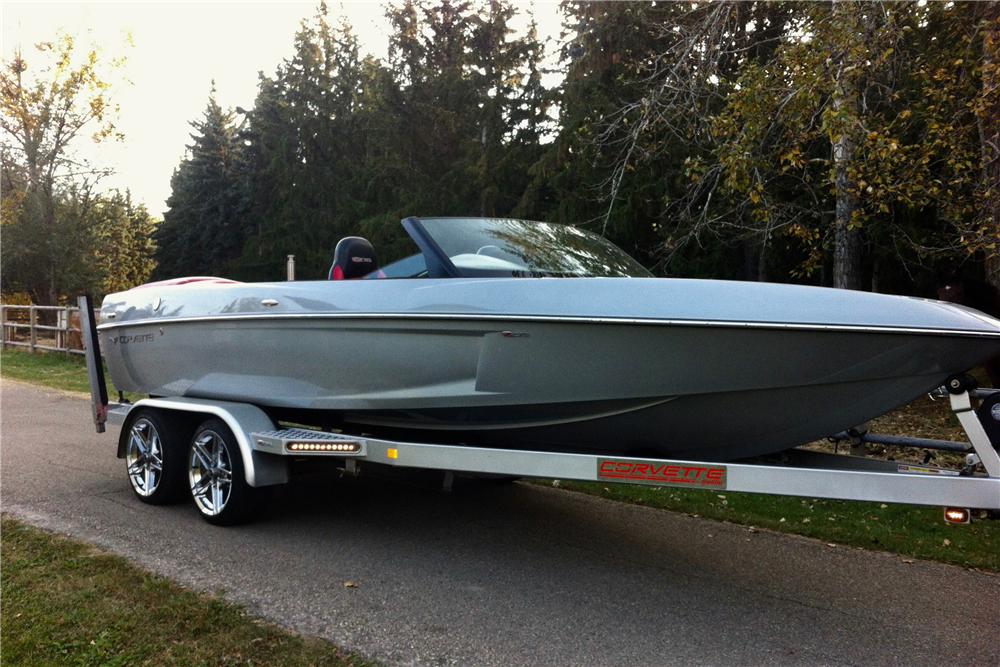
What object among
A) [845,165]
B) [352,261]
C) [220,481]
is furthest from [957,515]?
[845,165]

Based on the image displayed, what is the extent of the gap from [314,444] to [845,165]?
6557 mm

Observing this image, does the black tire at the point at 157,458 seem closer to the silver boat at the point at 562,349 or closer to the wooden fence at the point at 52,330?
the silver boat at the point at 562,349

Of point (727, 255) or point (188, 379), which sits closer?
point (188, 379)

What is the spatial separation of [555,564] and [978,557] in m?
2.34

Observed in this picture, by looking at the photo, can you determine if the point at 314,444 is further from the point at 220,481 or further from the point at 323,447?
the point at 220,481

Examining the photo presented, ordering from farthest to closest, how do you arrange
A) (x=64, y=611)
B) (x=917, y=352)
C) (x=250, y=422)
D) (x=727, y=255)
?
(x=727, y=255), (x=250, y=422), (x=64, y=611), (x=917, y=352)

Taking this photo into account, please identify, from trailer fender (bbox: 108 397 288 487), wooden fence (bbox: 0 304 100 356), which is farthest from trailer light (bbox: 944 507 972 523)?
wooden fence (bbox: 0 304 100 356)

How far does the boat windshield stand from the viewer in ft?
14.0

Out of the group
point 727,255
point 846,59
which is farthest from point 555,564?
point 727,255

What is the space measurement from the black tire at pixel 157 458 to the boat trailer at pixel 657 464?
0.11 ft

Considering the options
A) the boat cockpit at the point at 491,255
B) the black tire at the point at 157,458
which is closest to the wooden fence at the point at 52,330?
the black tire at the point at 157,458

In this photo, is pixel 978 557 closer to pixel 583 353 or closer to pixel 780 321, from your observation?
pixel 780 321

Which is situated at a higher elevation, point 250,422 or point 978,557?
point 250,422

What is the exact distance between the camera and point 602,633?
3453 millimetres
